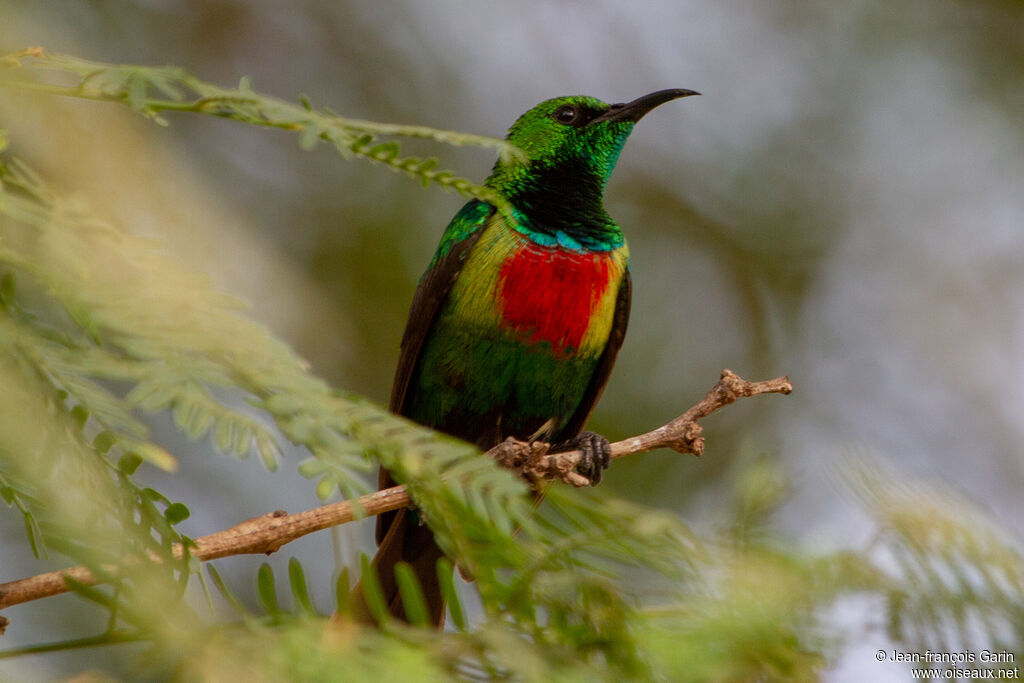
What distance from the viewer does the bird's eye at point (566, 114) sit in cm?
489

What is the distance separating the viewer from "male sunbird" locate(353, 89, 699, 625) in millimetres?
4285

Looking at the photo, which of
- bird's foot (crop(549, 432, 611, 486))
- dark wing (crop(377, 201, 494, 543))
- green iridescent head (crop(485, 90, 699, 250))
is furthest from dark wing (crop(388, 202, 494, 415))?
bird's foot (crop(549, 432, 611, 486))

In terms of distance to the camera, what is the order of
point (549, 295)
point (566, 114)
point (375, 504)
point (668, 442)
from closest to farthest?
point (375, 504), point (668, 442), point (549, 295), point (566, 114)

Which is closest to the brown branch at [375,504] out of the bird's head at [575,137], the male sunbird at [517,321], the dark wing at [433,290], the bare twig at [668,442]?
the bare twig at [668,442]

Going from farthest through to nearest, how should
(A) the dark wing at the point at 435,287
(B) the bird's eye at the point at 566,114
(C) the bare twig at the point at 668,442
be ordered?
(B) the bird's eye at the point at 566,114, (A) the dark wing at the point at 435,287, (C) the bare twig at the point at 668,442

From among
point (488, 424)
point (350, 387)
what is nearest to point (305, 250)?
point (350, 387)

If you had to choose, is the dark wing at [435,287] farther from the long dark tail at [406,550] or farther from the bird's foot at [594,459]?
the bird's foot at [594,459]

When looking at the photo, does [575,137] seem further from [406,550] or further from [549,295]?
[406,550]

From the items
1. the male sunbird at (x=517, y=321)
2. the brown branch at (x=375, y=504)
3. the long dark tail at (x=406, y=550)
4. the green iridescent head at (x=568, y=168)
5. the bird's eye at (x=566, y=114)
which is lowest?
the long dark tail at (x=406, y=550)

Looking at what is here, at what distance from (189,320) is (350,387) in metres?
5.77

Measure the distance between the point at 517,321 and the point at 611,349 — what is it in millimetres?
571

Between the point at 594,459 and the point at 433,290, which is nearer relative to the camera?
the point at 594,459

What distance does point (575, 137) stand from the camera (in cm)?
484

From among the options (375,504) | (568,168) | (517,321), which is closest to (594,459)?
(517,321)
